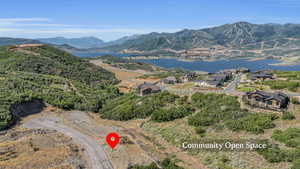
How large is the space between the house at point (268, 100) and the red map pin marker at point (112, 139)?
23.7m

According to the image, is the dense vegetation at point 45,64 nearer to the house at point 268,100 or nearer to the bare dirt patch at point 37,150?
the bare dirt patch at point 37,150

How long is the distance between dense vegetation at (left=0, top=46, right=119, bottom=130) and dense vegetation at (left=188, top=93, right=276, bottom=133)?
89.7ft

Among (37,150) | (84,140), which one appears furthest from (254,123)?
(37,150)

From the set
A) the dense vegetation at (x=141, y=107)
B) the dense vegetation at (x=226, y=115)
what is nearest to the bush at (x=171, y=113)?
the dense vegetation at (x=141, y=107)

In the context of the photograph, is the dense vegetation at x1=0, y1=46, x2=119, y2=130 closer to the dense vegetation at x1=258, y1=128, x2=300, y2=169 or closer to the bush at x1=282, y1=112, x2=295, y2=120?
the dense vegetation at x1=258, y1=128, x2=300, y2=169

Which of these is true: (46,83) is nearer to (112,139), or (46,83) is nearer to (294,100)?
(112,139)

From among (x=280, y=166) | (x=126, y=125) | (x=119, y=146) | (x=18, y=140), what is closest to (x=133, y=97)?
(x=126, y=125)

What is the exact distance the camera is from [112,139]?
34.7m

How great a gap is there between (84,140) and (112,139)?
183 inches

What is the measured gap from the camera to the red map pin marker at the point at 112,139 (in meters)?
32.6

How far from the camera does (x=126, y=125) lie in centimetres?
4194

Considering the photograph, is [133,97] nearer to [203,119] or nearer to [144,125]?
[144,125]

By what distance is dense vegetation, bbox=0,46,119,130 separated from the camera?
50.2 m

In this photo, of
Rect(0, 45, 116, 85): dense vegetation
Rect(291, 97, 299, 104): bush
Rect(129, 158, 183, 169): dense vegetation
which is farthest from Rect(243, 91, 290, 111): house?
Rect(0, 45, 116, 85): dense vegetation
